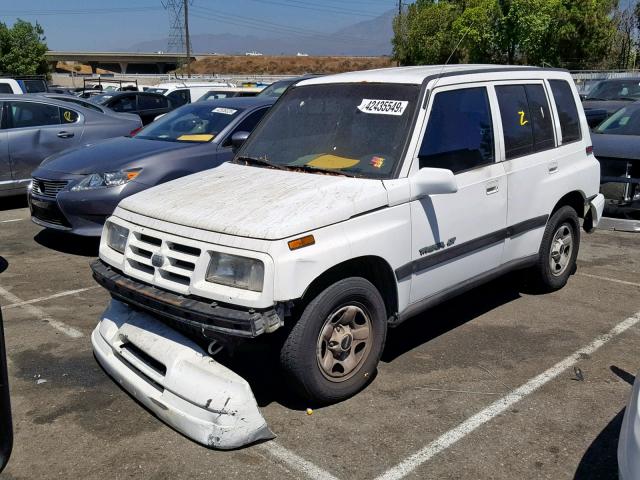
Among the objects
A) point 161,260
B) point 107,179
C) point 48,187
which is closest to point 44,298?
point 107,179

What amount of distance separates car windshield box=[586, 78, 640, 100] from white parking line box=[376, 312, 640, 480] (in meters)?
11.5

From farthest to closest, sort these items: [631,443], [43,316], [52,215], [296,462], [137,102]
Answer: [137,102], [52,215], [43,316], [296,462], [631,443]

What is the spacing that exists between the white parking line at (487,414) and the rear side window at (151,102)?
1466 cm

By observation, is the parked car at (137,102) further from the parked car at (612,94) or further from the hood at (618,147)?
the hood at (618,147)

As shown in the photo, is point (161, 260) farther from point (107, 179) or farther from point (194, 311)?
point (107, 179)

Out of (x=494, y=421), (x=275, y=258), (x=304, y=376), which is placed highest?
(x=275, y=258)

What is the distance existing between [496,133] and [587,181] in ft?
4.85

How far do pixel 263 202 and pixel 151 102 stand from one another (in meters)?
15.0

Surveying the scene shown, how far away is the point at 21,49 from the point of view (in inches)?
2608

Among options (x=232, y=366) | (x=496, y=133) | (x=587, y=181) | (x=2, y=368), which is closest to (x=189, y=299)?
(x=232, y=366)

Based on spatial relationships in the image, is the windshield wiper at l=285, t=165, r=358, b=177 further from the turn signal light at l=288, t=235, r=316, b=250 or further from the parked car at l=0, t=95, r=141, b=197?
the parked car at l=0, t=95, r=141, b=197

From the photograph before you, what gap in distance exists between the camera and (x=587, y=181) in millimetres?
6125

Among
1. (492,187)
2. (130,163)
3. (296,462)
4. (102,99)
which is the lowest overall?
(296,462)

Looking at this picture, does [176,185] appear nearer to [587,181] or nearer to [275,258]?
[275,258]
